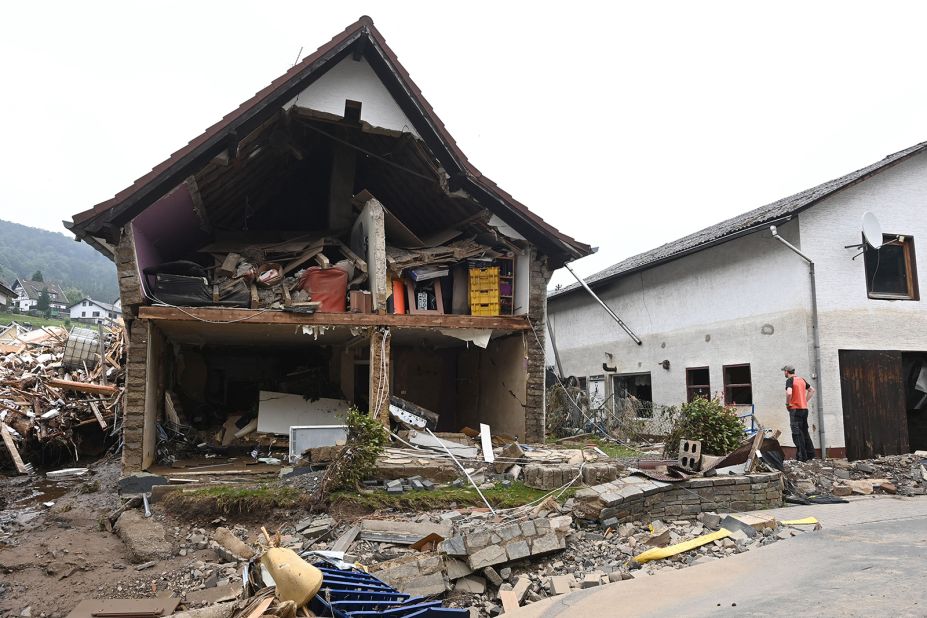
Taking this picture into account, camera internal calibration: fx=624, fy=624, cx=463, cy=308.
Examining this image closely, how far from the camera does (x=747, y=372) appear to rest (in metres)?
14.5

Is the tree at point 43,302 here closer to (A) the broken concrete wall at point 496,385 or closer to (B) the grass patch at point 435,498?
(A) the broken concrete wall at point 496,385

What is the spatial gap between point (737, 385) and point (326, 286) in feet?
31.6

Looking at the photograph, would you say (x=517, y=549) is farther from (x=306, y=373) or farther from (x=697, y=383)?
(x=697, y=383)

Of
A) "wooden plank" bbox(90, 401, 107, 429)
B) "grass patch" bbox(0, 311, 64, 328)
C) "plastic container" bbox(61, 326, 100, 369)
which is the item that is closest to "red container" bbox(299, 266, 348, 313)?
"wooden plank" bbox(90, 401, 107, 429)

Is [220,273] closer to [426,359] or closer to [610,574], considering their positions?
[426,359]

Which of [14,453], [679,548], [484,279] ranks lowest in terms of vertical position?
[679,548]

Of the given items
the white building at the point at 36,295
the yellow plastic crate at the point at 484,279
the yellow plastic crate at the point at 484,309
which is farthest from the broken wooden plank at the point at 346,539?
the white building at the point at 36,295

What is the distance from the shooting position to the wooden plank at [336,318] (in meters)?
10.5

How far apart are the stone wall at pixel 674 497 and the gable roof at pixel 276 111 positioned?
19.4ft

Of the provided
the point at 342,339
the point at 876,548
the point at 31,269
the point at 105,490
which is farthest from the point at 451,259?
the point at 31,269

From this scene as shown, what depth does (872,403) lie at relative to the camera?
13086 millimetres

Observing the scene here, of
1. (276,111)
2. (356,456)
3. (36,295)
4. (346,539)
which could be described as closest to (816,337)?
(356,456)

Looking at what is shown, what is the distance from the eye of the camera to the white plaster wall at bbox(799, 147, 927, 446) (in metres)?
12.8

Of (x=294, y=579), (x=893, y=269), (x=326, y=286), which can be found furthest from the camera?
(x=893, y=269)
